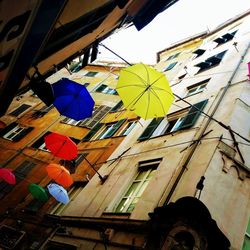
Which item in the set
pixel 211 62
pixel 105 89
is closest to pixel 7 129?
pixel 105 89

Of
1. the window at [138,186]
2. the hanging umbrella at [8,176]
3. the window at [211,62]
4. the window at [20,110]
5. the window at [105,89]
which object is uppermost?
the window at [105,89]

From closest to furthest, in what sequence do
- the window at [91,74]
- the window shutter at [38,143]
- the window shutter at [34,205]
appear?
the window shutter at [34,205]
the window shutter at [38,143]
the window at [91,74]

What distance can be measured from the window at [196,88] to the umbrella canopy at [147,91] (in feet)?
17.2

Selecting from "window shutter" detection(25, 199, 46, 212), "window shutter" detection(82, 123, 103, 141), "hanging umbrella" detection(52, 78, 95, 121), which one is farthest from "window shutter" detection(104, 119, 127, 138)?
"hanging umbrella" detection(52, 78, 95, 121)

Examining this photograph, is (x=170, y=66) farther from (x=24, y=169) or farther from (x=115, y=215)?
(x=115, y=215)

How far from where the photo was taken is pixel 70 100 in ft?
39.9

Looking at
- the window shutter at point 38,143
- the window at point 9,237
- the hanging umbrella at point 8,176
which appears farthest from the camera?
the window shutter at point 38,143

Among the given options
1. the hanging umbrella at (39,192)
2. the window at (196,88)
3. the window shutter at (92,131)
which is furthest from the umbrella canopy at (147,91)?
the window shutter at (92,131)

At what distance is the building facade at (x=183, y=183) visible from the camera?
7.12 metres

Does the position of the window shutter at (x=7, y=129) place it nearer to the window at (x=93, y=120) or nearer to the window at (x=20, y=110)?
the window at (x=20, y=110)

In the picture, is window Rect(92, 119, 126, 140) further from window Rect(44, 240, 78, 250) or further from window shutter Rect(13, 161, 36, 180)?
window Rect(44, 240, 78, 250)

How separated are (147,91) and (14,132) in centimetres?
1739

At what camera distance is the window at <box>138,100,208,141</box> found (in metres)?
11.9

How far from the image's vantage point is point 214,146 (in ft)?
29.0
